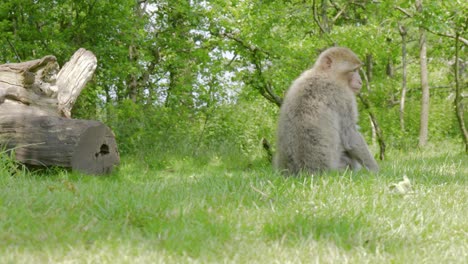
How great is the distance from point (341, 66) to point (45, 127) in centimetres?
416

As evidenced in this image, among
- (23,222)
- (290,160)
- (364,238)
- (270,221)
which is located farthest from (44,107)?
(364,238)

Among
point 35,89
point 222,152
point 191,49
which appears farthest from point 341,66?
point 191,49

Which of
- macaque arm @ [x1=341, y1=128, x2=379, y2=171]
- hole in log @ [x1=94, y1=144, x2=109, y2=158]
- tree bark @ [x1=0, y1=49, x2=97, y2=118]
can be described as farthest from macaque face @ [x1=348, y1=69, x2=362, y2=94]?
tree bark @ [x1=0, y1=49, x2=97, y2=118]

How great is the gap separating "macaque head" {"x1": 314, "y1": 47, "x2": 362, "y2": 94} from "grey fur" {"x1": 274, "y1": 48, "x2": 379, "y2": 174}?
0.36 ft

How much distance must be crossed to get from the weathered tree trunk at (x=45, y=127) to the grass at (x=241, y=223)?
2.36 metres

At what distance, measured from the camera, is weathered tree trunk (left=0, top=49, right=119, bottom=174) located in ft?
24.7

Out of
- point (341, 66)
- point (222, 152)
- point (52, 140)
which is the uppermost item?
point (341, 66)

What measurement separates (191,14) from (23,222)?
11279 millimetres

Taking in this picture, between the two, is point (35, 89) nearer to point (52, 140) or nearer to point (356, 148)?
point (52, 140)

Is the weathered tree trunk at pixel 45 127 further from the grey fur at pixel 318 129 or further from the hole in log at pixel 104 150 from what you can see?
the grey fur at pixel 318 129

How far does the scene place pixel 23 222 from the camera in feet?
12.2

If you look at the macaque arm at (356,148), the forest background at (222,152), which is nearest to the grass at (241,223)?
the forest background at (222,152)

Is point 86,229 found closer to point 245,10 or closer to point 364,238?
point 364,238

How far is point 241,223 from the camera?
3781 millimetres
